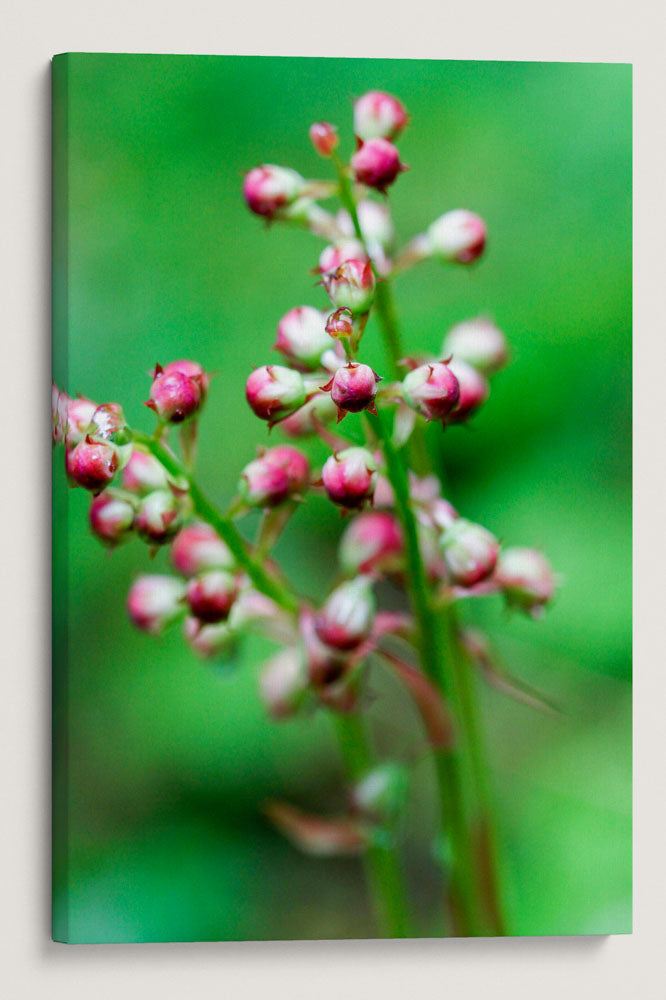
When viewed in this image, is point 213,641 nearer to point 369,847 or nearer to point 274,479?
point 274,479

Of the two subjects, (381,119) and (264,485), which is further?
(381,119)

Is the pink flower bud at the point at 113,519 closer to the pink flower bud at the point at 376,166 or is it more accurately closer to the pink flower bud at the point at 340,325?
the pink flower bud at the point at 340,325

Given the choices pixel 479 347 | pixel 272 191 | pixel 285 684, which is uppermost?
pixel 272 191

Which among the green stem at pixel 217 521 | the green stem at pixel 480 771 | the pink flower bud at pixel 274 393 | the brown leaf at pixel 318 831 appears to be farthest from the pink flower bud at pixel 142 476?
the brown leaf at pixel 318 831

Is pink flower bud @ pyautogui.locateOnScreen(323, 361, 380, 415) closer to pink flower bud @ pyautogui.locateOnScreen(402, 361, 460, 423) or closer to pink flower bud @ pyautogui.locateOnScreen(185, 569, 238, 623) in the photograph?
pink flower bud @ pyautogui.locateOnScreen(402, 361, 460, 423)

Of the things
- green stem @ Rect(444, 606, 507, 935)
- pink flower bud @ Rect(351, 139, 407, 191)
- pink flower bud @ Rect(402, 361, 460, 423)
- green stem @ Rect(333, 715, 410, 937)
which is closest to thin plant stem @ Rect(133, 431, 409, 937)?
green stem @ Rect(333, 715, 410, 937)

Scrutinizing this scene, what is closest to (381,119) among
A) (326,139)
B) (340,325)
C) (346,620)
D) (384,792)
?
(326,139)
